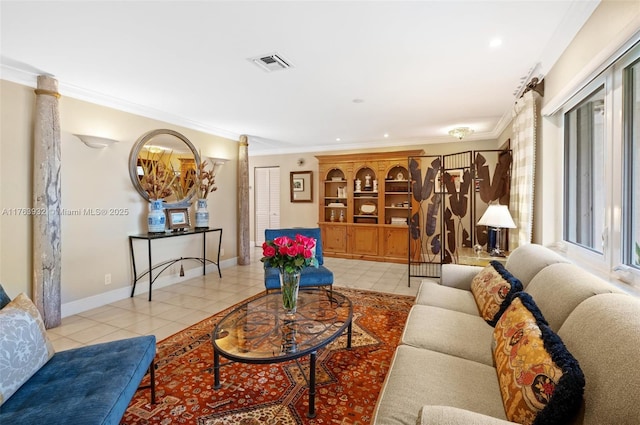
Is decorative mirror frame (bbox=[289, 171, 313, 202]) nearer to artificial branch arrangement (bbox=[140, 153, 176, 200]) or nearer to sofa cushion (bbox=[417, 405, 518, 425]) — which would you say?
artificial branch arrangement (bbox=[140, 153, 176, 200])

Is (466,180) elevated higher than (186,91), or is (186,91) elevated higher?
(186,91)

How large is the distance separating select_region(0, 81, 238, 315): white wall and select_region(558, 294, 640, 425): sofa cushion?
14.1 feet

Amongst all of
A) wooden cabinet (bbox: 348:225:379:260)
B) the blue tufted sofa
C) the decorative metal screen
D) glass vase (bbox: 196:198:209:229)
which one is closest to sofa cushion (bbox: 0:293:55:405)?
the blue tufted sofa

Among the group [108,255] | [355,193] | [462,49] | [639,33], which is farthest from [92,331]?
[355,193]

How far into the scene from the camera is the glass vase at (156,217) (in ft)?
12.7

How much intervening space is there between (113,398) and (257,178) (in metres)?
6.65

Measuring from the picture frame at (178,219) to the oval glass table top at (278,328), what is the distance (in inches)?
97.4

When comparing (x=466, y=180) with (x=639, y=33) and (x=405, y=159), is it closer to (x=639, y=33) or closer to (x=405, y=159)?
(x=405, y=159)

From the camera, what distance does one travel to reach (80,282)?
335 centimetres

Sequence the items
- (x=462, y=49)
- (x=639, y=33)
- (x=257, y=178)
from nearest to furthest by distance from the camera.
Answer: (x=639, y=33) < (x=462, y=49) < (x=257, y=178)

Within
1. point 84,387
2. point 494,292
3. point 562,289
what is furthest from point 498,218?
point 84,387

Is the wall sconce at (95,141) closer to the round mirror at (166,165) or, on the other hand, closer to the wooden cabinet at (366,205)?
the round mirror at (166,165)

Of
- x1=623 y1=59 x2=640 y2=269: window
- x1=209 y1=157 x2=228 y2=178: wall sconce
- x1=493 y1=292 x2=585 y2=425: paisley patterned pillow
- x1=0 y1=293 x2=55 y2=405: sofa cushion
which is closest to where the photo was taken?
x1=493 y1=292 x2=585 y2=425: paisley patterned pillow

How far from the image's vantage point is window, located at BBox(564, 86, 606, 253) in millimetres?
2010
